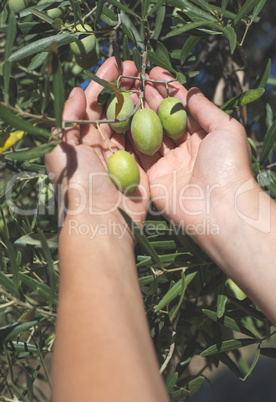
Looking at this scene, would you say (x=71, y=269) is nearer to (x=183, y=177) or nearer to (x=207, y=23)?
(x=183, y=177)

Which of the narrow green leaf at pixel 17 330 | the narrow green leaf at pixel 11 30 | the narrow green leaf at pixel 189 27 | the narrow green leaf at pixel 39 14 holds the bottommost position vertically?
the narrow green leaf at pixel 17 330

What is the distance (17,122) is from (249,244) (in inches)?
33.9

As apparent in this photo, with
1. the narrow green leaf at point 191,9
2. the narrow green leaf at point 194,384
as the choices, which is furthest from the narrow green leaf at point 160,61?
the narrow green leaf at point 194,384

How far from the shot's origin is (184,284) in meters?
1.34

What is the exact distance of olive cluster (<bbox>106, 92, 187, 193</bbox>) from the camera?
141 cm

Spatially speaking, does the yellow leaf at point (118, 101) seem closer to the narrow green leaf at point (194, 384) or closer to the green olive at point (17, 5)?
the green olive at point (17, 5)

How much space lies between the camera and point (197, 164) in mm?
1536

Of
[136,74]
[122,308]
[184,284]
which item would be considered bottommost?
[184,284]

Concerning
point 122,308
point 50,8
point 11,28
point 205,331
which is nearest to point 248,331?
point 205,331

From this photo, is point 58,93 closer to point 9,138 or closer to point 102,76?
point 9,138

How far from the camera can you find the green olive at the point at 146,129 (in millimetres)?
1455

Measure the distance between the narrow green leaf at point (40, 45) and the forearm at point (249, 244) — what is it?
841 mm

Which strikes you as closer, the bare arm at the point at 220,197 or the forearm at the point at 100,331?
the forearm at the point at 100,331

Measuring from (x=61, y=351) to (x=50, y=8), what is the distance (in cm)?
130
